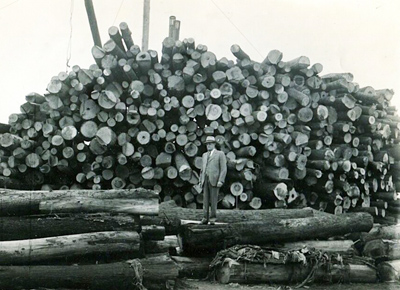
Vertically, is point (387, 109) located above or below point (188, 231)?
above

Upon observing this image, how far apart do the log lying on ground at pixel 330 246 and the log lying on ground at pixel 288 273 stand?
2.07 ft

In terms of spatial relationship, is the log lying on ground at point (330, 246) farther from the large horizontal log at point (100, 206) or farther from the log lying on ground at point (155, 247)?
the large horizontal log at point (100, 206)

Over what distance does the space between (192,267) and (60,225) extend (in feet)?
6.39

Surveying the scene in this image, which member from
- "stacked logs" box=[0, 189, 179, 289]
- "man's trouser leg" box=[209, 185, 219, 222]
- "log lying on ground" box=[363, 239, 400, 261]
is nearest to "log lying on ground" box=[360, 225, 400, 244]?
"log lying on ground" box=[363, 239, 400, 261]

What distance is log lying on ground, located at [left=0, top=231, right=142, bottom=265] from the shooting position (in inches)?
204

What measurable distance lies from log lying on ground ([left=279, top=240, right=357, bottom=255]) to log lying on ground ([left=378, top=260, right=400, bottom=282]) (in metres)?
0.73

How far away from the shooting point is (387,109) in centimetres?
1077

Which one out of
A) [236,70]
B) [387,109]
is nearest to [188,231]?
[236,70]

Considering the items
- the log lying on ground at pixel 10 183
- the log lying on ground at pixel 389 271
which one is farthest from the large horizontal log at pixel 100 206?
the log lying on ground at pixel 389 271

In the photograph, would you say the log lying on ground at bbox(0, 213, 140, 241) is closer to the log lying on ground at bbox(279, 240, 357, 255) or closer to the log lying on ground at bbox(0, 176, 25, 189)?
the log lying on ground at bbox(279, 240, 357, 255)

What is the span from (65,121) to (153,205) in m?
3.34

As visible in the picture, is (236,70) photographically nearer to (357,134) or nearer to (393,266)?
(357,134)

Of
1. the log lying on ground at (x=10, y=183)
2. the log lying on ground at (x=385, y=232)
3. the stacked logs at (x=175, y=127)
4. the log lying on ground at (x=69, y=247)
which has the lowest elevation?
the log lying on ground at (x=385, y=232)

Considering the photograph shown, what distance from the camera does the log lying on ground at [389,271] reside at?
6703mm
